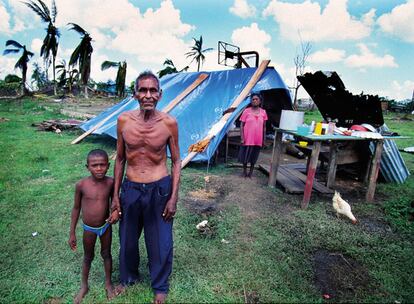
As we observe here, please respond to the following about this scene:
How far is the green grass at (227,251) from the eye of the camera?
8.07 ft

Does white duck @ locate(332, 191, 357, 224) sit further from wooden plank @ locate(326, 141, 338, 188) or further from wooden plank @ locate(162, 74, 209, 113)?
wooden plank @ locate(162, 74, 209, 113)

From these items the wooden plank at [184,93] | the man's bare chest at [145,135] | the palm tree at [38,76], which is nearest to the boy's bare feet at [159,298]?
the man's bare chest at [145,135]

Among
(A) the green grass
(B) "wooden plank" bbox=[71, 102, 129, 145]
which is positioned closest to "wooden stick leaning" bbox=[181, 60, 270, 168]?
(A) the green grass

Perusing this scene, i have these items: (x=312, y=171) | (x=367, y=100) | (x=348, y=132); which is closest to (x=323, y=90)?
(x=367, y=100)

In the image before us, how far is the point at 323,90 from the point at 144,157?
177 inches

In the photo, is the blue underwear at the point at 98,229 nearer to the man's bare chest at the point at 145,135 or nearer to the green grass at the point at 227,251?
the green grass at the point at 227,251

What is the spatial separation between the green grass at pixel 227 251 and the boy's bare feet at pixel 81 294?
56 millimetres

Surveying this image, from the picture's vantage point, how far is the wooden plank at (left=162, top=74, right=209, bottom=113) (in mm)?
7317

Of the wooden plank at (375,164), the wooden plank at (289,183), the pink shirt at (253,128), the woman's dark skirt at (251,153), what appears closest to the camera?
the wooden plank at (375,164)

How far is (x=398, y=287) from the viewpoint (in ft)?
8.54

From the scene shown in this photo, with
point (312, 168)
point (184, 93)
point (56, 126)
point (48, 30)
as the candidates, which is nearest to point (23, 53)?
point (48, 30)

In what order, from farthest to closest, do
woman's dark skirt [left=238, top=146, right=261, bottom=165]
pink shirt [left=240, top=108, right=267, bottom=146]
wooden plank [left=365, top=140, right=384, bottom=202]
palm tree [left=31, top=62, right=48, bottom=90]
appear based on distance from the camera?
palm tree [left=31, top=62, right=48, bottom=90] < woman's dark skirt [left=238, top=146, right=261, bottom=165] < pink shirt [left=240, top=108, right=267, bottom=146] < wooden plank [left=365, top=140, right=384, bottom=202]

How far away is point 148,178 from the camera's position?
215 centimetres

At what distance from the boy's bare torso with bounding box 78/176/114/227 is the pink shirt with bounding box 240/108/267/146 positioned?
12.6 ft
